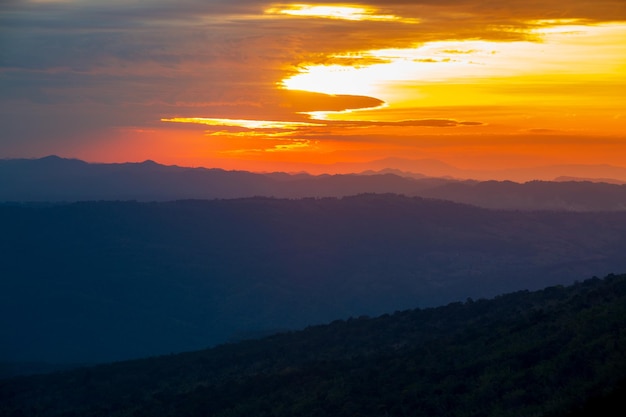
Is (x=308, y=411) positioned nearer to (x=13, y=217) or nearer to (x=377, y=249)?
(x=377, y=249)

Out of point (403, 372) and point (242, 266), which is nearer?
point (403, 372)

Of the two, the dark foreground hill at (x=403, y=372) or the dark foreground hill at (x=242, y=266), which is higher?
the dark foreground hill at (x=403, y=372)

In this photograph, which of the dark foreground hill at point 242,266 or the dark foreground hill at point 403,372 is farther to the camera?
the dark foreground hill at point 242,266

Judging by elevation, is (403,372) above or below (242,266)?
above

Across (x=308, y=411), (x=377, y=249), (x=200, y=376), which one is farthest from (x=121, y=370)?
(x=377, y=249)
